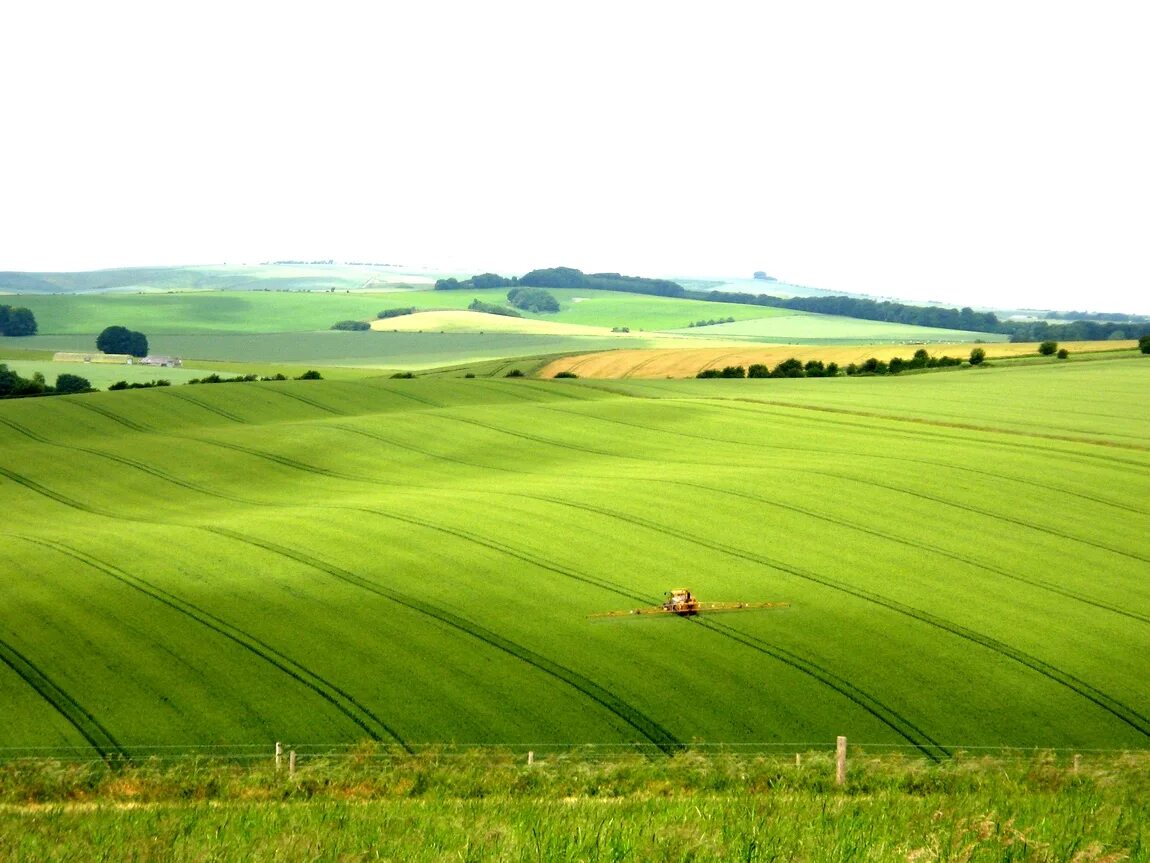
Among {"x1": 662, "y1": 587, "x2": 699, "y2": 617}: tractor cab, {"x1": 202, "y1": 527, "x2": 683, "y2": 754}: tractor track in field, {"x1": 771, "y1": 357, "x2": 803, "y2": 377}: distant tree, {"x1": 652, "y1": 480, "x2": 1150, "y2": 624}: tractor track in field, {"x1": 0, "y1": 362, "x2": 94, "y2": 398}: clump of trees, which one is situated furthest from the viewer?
{"x1": 771, "y1": 357, "x2": 803, "y2": 377}: distant tree

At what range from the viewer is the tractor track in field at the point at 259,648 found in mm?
20594

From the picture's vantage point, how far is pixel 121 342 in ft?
358

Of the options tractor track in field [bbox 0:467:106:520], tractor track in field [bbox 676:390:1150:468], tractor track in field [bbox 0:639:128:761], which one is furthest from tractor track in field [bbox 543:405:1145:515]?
tractor track in field [bbox 0:639:128:761]

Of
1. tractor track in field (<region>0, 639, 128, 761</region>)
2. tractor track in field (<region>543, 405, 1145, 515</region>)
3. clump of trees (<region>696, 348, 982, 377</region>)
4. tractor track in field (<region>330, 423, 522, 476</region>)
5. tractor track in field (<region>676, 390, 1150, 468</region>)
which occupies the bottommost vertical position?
tractor track in field (<region>0, 639, 128, 761</region>)

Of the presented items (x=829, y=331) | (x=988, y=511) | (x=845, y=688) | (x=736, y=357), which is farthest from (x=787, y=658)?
(x=829, y=331)

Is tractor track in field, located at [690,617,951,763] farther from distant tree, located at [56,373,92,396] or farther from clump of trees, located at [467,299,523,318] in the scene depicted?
clump of trees, located at [467,299,523,318]

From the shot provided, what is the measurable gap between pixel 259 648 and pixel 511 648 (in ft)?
15.4

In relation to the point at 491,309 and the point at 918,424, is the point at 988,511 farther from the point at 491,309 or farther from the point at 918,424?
the point at 491,309

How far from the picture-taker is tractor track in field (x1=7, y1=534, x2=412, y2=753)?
2059 centimetres

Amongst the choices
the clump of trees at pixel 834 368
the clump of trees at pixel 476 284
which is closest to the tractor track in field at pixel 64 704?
the clump of trees at pixel 834 368

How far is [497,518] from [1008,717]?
15322mm

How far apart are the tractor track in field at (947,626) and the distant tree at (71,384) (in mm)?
50136

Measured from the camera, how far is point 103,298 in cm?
15062

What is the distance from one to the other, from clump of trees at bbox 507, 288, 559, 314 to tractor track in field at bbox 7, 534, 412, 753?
14671cm
